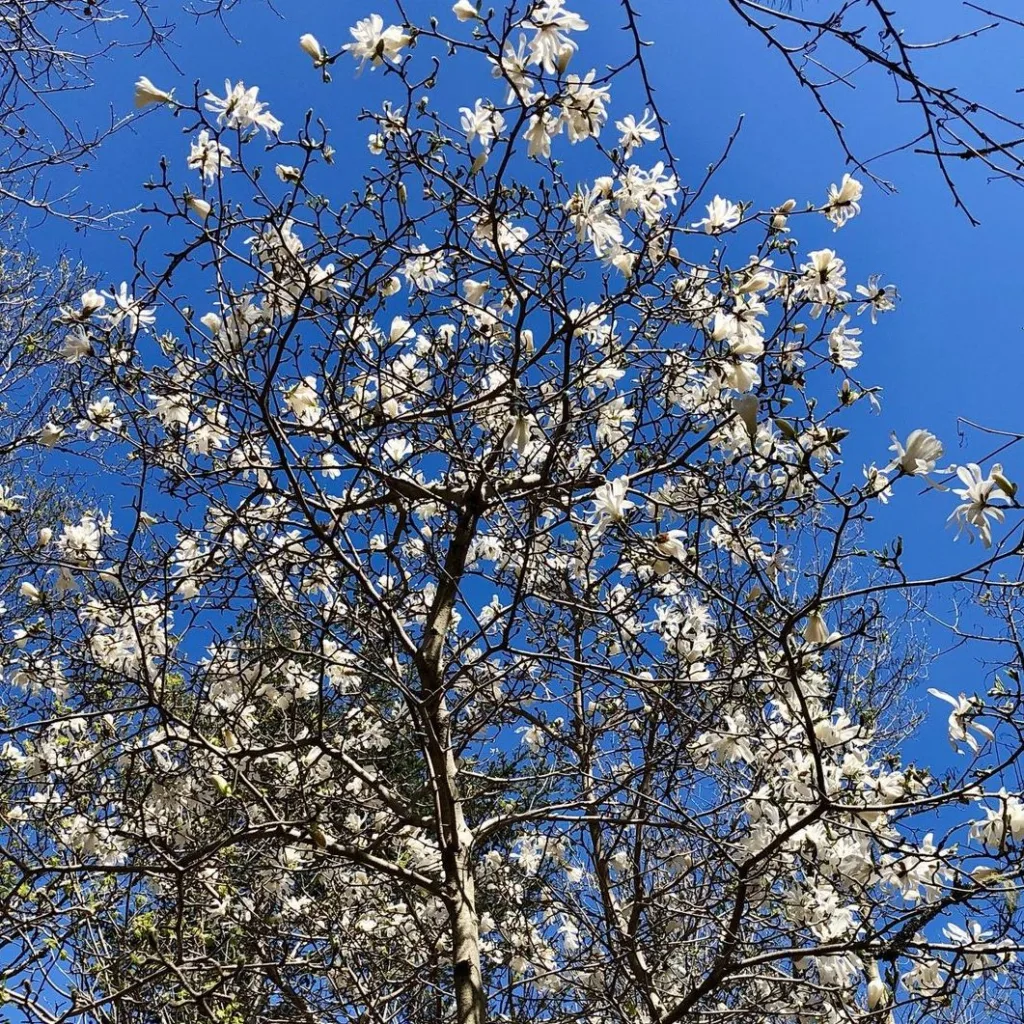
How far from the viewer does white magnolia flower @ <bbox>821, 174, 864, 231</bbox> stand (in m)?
3.04

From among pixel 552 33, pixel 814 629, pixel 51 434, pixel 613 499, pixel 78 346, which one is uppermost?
pixel 552 33

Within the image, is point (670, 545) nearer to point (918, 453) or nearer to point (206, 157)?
Answer: point (918, 453)

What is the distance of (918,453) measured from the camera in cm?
195

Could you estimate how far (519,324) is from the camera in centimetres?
254

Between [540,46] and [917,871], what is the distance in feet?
8.62

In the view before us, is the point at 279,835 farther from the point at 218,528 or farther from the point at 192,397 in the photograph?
the point at 192,397

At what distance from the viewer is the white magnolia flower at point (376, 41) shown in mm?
2320

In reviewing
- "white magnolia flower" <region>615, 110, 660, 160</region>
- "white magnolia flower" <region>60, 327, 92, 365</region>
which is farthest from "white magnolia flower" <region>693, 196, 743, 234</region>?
"white magnolia flower" <region>60, 327, 92, 365</region>

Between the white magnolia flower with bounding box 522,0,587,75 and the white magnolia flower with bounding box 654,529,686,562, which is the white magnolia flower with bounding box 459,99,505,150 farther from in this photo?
the white magnolia flower with bounding box 654,529,686,562

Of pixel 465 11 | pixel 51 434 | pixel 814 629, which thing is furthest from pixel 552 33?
pixel 51 434

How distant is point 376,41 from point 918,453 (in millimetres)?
1646

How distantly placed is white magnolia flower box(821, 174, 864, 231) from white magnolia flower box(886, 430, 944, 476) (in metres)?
1.40

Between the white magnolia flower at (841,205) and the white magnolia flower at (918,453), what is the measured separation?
140cm

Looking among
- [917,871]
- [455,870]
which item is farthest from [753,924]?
[455,870]
